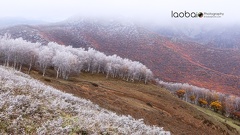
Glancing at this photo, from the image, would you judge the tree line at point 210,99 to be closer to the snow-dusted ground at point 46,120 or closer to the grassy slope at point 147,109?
the grassy slope at point 147,109

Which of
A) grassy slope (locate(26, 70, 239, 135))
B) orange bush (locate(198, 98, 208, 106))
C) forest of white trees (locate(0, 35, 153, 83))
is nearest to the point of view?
grassy slope (locate(26, 70, 239, 135))

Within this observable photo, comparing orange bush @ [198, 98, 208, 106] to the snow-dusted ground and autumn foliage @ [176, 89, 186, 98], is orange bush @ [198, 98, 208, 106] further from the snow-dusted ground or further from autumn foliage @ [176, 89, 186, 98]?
the snow-dusted ground

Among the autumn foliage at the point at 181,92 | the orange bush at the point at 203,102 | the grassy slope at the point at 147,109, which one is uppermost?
the grassy slope at the point at 147,109

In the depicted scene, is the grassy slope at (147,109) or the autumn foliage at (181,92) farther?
the autumn foliage at (181,92)

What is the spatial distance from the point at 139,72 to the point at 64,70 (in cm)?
5515

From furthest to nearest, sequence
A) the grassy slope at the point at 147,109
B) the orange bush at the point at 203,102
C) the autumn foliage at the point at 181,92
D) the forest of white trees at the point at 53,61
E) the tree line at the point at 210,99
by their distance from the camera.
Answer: the autumn foliage at the point at 181,92, the orange bush at the point at 203,102, the tree line at the point at 210,99, the forest of white trees at the point at 53,61, the grassy slope at the point at 147,109

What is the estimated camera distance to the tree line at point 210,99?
132 meters

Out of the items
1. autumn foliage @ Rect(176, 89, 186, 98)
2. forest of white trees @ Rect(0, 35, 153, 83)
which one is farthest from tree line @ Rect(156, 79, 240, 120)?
forest of white trees @ Rect(0, 35, 153, 83)

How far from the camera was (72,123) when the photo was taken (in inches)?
633

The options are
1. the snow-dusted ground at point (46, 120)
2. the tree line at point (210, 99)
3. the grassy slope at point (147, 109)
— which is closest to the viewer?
the snow-dusted ground at point (46, 120)

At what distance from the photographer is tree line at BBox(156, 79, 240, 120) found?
13175 cm

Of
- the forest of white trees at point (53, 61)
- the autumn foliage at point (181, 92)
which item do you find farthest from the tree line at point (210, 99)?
the forest of white trees at point (53, 61)

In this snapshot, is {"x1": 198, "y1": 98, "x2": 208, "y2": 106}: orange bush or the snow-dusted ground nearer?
the snow-dusted ground

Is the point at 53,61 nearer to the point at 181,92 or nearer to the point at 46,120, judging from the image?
the point at 181,92
